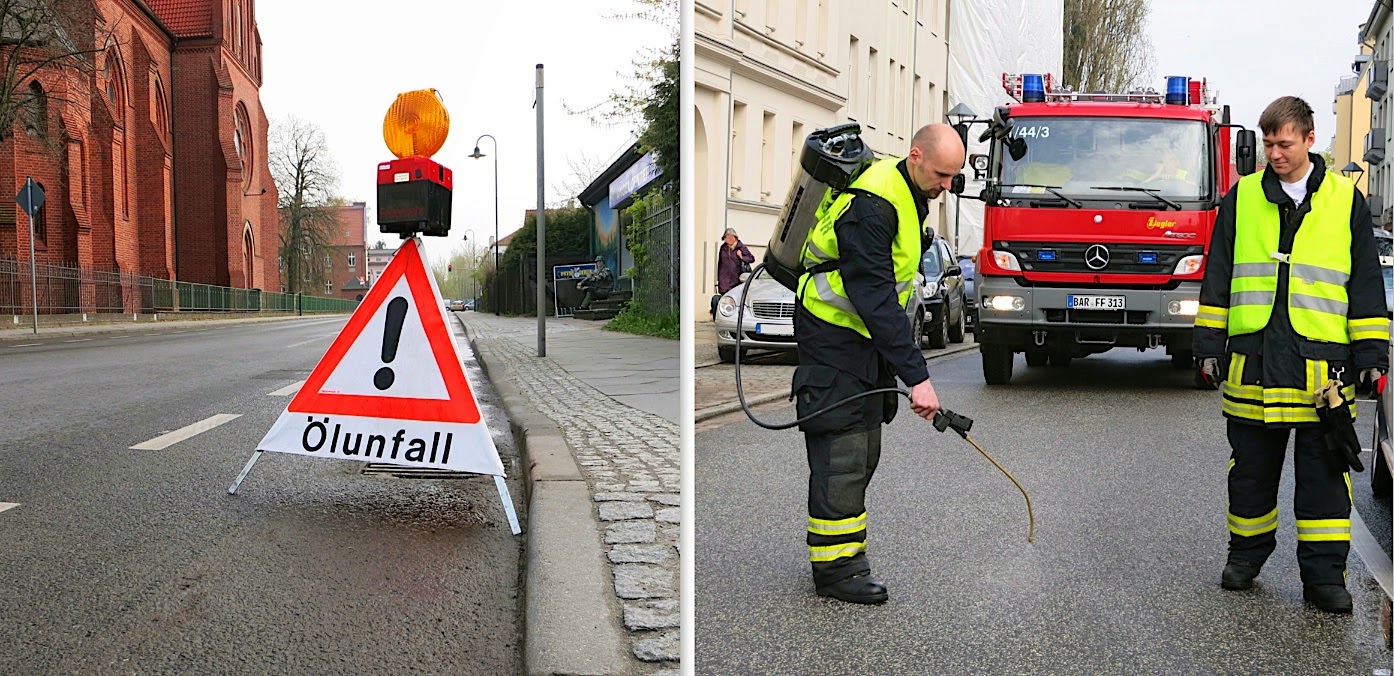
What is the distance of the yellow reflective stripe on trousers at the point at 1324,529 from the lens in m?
3.38

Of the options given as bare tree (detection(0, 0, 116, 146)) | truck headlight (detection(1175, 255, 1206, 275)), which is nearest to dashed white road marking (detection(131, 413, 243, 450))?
truck headlight (detection(1175, 255, 1206, 275))

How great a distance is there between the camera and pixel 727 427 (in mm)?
2902

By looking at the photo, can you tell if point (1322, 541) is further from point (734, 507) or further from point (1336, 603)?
point (734, 507)

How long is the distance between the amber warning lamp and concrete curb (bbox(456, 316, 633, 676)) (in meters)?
1.12

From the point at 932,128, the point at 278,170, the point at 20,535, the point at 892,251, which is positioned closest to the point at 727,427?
the point at 892,251

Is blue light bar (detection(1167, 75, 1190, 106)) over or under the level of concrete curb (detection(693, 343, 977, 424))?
over

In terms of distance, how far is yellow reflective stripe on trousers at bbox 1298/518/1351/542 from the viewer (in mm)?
3377

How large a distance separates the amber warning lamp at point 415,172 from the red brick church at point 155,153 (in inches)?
1040

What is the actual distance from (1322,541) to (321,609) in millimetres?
2751

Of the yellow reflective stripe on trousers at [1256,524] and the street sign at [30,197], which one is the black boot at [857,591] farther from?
the street sign at [30,197]

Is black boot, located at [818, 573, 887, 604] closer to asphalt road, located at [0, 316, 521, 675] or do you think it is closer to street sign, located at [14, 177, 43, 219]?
asphalt road, located at [0, 316, 521, 675]

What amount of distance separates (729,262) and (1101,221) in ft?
20.5

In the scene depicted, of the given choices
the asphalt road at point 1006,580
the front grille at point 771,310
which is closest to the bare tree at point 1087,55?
the asphalt road at point 1006,580

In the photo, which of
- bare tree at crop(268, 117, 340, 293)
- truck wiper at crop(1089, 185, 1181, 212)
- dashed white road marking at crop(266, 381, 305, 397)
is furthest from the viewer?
bare tree at crop(268, 117, 340, 293)
